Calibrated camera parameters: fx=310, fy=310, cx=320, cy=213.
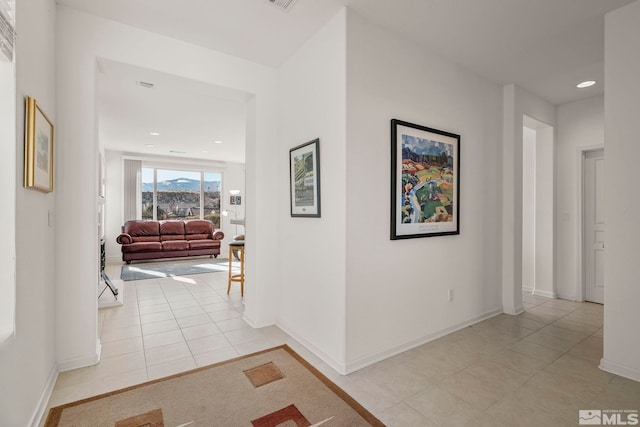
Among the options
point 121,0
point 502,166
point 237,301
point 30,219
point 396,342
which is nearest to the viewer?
point 30,219

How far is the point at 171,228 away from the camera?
8.34m

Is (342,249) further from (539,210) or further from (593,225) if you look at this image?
(593,225)

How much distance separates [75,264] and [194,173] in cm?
724

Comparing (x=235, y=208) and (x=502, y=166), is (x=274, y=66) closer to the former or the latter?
(x=502, y=166)

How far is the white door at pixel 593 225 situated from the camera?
4188mm

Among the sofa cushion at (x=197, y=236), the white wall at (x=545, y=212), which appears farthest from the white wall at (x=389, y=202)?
the sofa cushion at (x=197, y=236)

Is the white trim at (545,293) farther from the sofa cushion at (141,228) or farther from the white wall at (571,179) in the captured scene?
the sofa cushion at (141,228)

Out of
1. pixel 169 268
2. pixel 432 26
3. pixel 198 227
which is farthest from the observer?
pixel 198 227

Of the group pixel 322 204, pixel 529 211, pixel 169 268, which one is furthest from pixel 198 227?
pixel 529 211

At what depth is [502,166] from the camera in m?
3.77

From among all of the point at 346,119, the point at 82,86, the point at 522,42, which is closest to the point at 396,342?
the point at 346,119

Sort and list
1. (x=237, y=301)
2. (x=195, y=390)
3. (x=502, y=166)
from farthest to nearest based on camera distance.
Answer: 1. (x=237, y=301)
2. (x=502, y=166)
3. (x=195, y=390)

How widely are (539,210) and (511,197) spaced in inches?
51.2

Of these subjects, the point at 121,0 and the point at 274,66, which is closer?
the point at 121,0
